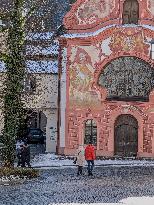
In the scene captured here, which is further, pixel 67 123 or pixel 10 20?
pixel 67 123

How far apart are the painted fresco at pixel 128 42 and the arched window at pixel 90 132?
470 centimetres

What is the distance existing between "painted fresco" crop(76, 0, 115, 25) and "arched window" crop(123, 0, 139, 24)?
86 centimetres

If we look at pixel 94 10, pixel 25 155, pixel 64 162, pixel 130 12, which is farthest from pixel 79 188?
pixel 130 12

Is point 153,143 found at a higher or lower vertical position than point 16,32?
lower

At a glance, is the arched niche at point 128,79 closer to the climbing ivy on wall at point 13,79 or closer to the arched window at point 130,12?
the arched window at point 130,12

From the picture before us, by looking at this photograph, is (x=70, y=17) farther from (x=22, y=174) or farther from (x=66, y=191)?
(x=66, y=191)

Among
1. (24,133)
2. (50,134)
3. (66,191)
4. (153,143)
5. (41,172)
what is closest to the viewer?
(66,191)

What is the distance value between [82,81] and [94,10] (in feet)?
14.5

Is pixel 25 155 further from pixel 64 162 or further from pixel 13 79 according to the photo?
pixel 13 79

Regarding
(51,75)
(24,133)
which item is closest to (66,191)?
(51,75)

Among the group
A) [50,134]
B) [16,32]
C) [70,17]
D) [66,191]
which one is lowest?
[66,191]

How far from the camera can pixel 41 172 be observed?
2747 cm

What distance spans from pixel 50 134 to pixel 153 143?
7777 millimetres

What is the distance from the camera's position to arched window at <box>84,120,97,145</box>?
114ft
